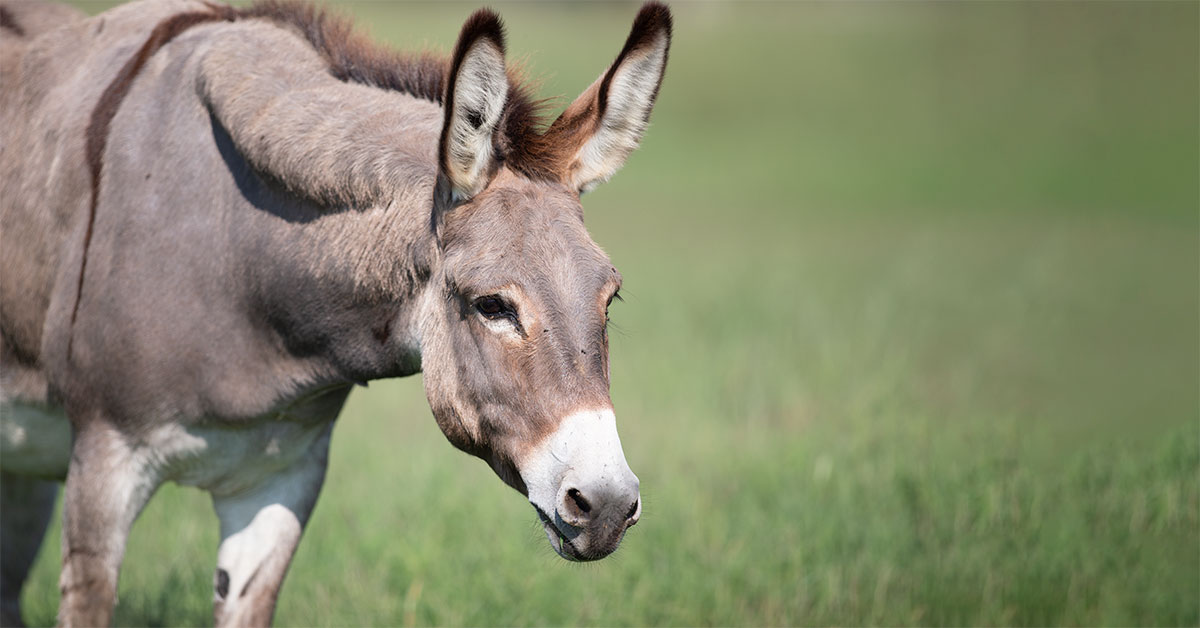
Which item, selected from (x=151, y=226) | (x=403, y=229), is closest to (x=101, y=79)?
(x=151, y=226)

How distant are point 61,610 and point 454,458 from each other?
3418mm

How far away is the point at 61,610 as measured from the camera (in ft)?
11.5

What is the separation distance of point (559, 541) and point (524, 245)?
78 centimetres

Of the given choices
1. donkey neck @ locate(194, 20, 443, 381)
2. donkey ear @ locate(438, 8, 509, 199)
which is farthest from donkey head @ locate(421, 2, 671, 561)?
donkey neck @ locate(194, 20, 443, 381)

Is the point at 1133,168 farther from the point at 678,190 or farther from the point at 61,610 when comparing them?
the point at 61,610

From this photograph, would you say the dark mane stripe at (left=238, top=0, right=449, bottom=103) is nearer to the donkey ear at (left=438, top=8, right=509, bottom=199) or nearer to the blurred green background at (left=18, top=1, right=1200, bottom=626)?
the blurred green background at (left=18, top=1, right=1200, bottom=626)

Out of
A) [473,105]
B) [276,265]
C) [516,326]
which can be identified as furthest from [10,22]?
[516,326]

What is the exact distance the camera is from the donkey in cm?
284

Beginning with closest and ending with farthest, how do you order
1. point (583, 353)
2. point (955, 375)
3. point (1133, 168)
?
point (583, 353), point (955, 375), point (1133, 168)

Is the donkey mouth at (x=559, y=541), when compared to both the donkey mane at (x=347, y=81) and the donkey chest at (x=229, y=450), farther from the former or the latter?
the donkey chest at (x=229, y=450)

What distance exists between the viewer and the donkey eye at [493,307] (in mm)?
2855

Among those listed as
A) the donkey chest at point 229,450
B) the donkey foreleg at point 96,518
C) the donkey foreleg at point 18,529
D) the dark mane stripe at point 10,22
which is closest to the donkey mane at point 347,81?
the donkey foreleg at point 96,518

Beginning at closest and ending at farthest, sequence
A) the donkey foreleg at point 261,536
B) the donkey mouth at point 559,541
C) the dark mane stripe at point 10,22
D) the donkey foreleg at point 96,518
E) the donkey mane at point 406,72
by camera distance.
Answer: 1. the donkey mouth at point 559,541
2. the donkey mane at point 406,72
3. the donkey foreleg at point 96,518
4. the donkey foreleg at point 261,536
5. the dark mane stripe at point 10,22

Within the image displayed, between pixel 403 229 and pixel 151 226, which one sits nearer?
pixel 403 229
